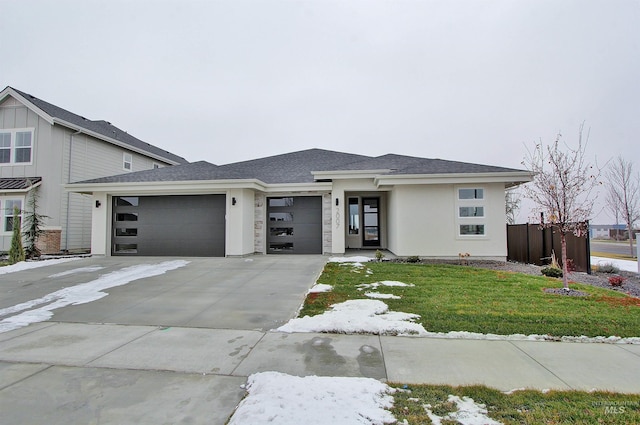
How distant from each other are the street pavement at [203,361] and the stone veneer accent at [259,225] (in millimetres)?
7114

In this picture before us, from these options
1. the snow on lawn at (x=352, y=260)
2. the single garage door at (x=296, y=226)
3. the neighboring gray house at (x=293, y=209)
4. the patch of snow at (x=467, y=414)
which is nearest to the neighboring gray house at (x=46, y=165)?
the neighboring gray house at (x=293, y=209)

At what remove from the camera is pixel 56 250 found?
1380 centimetres

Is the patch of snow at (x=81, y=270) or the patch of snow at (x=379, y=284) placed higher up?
the patch of snow at (x=81, y=270)

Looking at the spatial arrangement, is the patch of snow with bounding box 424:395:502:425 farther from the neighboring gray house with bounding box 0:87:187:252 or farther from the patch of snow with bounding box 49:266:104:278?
the neighboring gray house with bounding box 0:87:187:252

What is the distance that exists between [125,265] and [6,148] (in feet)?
33.7

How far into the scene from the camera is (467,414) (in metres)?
2.51

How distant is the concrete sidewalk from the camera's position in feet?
8.92

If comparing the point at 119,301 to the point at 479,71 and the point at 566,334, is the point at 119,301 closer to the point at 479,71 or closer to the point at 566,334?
the point at 566,334

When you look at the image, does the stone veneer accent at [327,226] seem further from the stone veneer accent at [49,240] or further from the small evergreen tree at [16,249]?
the stone veneer accent at [49,240]

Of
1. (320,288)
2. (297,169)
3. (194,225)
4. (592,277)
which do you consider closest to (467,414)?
(320,288)

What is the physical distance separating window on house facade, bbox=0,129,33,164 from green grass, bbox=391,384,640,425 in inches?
726

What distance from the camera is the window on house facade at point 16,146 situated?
14289 mm

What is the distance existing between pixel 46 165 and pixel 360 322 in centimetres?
1619

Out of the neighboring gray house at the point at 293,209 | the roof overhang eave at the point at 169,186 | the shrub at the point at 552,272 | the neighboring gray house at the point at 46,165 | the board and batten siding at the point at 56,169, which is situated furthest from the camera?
the board and batten siding at the point at 56,169
